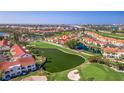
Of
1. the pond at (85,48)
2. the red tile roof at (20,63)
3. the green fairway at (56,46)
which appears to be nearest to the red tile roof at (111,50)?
the pond at (85,48)

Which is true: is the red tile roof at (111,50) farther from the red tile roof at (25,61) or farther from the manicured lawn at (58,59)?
the red tile roof at (25,61)

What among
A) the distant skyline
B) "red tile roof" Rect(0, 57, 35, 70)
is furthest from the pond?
"red tile roof" Rect(0, 57, 35, 70)

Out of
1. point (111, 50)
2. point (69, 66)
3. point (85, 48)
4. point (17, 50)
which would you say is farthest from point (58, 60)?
point (111, 50)

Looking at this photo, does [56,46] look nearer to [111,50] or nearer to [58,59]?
[58,59]

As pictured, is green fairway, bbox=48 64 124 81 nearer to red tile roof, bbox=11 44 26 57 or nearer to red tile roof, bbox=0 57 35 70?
red tile roof, bbox=0 57 35 70

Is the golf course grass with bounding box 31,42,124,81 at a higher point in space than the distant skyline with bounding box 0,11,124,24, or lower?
lower
